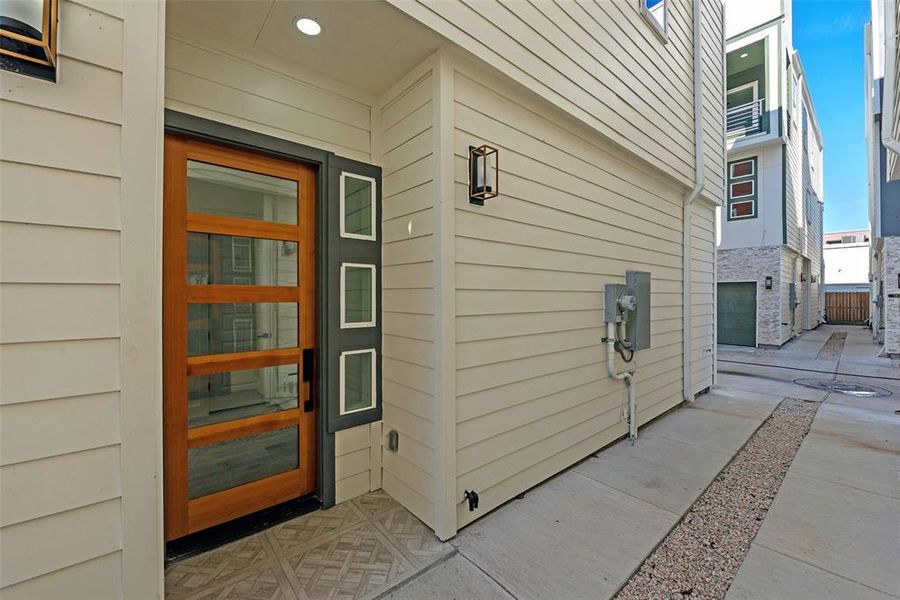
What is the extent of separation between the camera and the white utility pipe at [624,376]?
3484 millimetres

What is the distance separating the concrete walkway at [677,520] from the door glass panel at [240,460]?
3.66ft

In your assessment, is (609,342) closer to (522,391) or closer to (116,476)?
(522,391)

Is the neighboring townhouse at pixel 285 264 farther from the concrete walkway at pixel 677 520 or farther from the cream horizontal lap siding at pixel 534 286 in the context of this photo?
the concrete walkway at pixel 677 520

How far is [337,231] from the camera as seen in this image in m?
2.48

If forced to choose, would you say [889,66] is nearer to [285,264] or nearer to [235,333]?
[285,264]

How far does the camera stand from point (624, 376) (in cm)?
361

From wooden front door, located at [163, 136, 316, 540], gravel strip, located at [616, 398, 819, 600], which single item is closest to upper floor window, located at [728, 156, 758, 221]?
gravel strip, located at [616, 398, 819, 600]

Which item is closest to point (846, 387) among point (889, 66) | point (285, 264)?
point (889, 66)

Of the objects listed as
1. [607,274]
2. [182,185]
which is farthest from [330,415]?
[607,274]

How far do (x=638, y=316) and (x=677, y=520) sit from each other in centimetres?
175

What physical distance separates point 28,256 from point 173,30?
1415 millimetres

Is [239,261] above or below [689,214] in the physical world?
below

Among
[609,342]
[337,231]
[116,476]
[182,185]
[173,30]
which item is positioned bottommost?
[116,476]

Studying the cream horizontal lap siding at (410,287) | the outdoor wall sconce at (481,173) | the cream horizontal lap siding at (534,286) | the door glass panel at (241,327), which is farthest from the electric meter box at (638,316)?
the door glass panel at (241,327)
